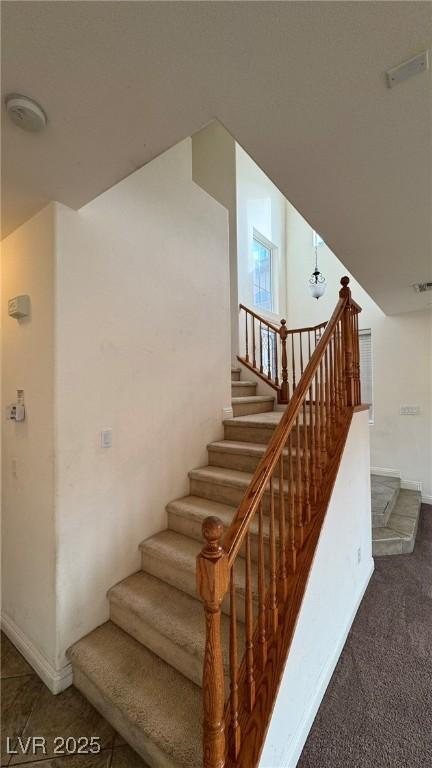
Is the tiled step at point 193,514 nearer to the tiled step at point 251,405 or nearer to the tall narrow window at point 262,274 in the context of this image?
the tiled step at point 251,405

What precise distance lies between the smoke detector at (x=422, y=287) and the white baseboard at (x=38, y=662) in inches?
165

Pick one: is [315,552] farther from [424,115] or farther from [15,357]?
[15,357]

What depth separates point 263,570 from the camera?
1.33m

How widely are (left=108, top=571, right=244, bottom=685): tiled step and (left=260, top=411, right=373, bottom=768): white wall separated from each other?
278mm

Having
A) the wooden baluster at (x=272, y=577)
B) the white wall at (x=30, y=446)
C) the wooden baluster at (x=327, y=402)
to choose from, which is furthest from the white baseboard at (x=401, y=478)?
the white wall at (x=30, y=446)

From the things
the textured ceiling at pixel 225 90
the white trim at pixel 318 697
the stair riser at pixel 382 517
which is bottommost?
the white trim at pixel 318 697

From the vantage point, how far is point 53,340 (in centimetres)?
173

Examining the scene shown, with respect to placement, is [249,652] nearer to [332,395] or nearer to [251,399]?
[332,395]

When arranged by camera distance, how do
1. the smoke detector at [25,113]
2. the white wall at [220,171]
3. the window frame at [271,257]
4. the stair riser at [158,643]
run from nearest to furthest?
the smoke detector at [25,113], the stair riser at [158,643], the white wall at [220,171], the window frame at [271,257]

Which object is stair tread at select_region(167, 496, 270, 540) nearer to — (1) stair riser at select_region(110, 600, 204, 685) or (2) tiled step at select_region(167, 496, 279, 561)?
(2) tiled step at select_region(167, 496, 279, 561)

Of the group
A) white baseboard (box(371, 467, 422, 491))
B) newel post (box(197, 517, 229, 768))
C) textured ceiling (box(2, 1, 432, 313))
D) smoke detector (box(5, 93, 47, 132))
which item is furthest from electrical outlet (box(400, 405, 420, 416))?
smoke detector (box(5, 93, 47, 132))

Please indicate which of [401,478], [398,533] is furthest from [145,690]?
[401,478]

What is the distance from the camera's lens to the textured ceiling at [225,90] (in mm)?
856

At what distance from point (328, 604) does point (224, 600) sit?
60 cm
